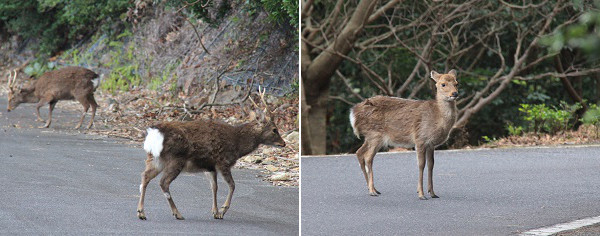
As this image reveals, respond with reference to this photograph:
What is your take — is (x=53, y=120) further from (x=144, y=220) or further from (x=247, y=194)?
A: (x=144, y=220)

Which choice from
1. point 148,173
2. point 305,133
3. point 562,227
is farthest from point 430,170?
point 305,133

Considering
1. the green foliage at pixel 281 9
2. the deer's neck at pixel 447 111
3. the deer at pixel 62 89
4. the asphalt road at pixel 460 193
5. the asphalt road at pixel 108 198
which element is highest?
the green foliage at pixel 281 9

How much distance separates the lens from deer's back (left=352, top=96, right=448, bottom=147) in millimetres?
8844

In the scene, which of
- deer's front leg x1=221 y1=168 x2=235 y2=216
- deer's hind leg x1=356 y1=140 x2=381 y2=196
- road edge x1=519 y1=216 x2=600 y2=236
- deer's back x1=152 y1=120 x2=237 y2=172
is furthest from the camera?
deer's hind leg x1=356 y1=140 x2=381 y2=196

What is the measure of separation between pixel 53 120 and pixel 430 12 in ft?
23.5

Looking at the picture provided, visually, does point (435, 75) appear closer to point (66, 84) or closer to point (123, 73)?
point (123, 73)

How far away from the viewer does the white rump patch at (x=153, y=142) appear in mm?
6441

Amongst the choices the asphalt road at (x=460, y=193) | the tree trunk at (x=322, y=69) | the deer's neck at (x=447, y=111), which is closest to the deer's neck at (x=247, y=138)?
the asphalt road at (x=460, y=193)

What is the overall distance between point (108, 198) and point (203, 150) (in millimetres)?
1216

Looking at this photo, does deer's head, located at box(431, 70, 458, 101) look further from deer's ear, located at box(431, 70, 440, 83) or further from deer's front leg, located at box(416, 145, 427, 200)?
deer's front leg, located at box(416, 145, 427, 200)

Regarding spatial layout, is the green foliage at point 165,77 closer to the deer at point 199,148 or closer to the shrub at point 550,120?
the deer at point 199,148

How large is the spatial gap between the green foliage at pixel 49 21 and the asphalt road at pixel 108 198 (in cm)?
1130

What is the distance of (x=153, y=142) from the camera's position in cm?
645

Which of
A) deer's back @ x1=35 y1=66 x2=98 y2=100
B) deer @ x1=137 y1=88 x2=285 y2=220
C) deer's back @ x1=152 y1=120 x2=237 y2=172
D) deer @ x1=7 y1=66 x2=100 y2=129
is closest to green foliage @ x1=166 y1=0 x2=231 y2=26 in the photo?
deer @ x1=137 y1=88 x2=285 y2=220
